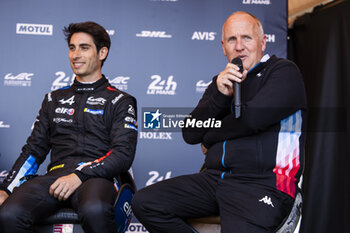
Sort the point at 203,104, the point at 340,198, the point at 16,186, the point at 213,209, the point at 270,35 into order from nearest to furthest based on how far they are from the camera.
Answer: the point at 213,209 → the point at 203,104 → the point at 16,186 → the point at 340,198 → the point at 270,35

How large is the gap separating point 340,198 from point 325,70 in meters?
1.13

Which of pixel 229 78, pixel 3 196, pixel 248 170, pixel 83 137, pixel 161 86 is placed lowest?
pixel 3 196

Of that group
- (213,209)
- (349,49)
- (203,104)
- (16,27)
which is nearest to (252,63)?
(203,104)

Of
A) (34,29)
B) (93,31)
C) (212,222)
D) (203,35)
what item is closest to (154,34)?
(203,35)

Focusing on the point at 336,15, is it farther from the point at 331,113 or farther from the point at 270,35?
the point at 331,113

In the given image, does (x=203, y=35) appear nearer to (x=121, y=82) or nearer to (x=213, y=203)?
(x=121, y=82)

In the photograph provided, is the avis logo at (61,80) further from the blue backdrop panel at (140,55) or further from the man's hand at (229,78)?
the man's hand at (229,78)

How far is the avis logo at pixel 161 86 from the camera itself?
11.3 feet

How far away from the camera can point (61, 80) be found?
340cm

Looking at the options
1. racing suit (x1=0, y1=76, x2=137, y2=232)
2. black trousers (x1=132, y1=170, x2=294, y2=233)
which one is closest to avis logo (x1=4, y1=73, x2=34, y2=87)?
racing suit (x1=0, y1=76, x2=137, y2=232)

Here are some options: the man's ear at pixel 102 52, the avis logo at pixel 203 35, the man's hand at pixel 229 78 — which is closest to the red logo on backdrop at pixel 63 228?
the man's hand at pixel 229 78

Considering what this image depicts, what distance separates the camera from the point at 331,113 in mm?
3264

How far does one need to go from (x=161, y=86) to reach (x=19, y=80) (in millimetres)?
1261

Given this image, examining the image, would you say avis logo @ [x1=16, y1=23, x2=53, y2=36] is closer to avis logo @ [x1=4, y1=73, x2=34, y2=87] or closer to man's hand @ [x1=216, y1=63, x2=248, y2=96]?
avis logo @ [x1=4, y1=73, x2=34, y2=87]
